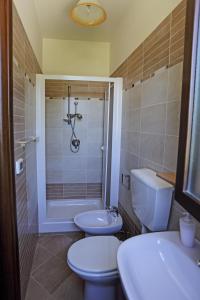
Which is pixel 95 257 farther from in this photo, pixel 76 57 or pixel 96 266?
pixel 76 57

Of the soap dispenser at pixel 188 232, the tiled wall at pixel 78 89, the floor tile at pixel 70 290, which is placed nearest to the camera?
the soap dispenser at pixel 188 232

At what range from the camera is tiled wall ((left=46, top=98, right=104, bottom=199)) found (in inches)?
127

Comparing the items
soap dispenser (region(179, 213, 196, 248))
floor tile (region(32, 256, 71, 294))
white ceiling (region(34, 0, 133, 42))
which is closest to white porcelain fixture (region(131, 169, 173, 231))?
soap dispenser (region(179, 213, 196, 248))

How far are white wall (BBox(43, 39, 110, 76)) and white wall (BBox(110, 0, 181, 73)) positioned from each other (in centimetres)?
29

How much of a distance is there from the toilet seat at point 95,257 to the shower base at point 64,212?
1035 millimetres

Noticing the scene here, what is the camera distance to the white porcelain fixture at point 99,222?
208cm

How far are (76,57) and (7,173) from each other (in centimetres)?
249

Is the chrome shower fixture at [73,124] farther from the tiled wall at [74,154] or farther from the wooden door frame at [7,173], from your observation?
the wooden door frame at [7,173]

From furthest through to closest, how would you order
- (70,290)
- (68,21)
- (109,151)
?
(109,151) < (68,21) < (70,290)

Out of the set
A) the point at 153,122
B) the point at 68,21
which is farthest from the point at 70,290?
the point at 68,21

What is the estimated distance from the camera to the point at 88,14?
2051 mm

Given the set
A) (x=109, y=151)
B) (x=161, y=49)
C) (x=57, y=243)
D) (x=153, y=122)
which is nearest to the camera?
(x=161, y=49)

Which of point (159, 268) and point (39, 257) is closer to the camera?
point (159, 268)

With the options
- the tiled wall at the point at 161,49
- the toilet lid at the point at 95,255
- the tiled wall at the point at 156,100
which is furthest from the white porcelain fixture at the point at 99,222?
the tiled wall at the point at 161,49
